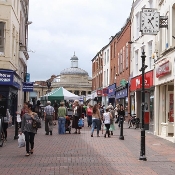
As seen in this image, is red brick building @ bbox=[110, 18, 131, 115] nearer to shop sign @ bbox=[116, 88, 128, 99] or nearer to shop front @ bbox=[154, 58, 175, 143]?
shop sign @ bbox=[116, 88, 128, 99]

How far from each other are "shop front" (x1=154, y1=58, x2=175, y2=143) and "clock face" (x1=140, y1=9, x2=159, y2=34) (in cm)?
211

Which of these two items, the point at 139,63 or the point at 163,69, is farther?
the point at 139,63

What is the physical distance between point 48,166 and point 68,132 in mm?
11846

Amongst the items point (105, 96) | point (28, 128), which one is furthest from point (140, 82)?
point (105, 96)

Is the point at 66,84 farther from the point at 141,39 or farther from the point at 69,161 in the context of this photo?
the point at 69,161

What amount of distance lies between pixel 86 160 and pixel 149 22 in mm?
7571

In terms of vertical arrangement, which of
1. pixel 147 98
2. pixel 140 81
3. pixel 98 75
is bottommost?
pixel 147 98

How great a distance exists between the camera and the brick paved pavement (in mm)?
9648

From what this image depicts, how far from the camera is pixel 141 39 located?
2570cm

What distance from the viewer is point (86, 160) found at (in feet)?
37.1

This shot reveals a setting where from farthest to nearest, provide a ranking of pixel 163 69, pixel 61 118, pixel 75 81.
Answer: pixel 75 81
pixel 61 118
pixel 163 69

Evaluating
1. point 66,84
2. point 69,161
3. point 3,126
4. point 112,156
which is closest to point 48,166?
point 69,161

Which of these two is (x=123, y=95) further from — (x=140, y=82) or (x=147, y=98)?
(x=140, y=82)

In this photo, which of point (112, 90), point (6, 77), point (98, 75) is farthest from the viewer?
point (98, 75)
